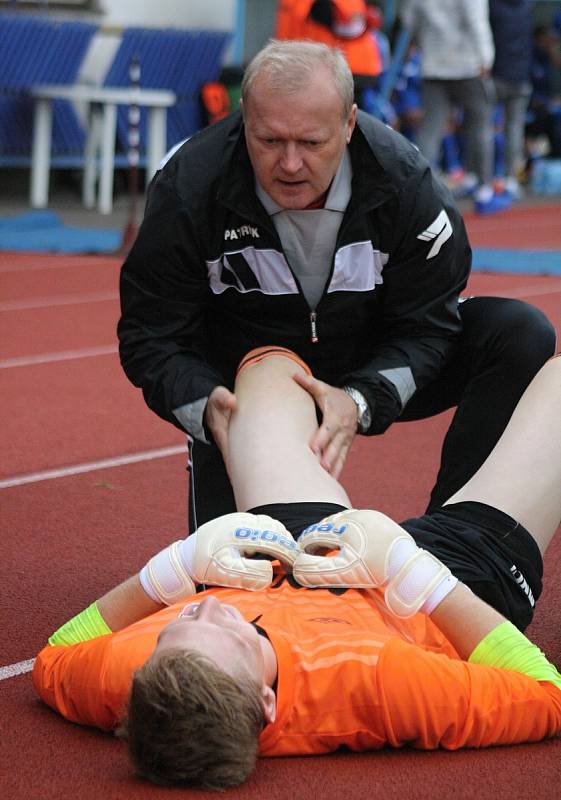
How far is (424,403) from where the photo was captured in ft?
12.4

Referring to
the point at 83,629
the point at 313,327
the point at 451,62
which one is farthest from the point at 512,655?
the point at 451,62

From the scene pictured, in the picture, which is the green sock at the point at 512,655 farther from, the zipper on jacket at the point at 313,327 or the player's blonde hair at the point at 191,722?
the zipper on jacket at the point at 313,327

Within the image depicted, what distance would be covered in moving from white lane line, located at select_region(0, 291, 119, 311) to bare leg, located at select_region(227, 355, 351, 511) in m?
5.19

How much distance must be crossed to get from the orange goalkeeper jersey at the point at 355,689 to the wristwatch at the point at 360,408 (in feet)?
2.16

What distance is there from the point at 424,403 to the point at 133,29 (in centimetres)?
1071

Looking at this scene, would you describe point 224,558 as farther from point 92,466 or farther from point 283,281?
point 92,466

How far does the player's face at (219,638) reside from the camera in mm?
2422

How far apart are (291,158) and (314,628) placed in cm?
107

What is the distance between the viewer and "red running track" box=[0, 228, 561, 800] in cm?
255

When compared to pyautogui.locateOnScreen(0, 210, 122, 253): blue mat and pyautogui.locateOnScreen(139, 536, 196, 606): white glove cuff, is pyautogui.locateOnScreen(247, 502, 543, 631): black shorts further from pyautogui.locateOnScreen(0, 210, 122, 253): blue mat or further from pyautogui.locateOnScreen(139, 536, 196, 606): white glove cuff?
pyautogui.locateOnScreen(0, 210, 122, 253): blue mat

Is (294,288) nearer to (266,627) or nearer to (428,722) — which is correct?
(266,627)

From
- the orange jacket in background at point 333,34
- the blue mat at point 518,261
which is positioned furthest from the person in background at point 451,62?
the blue mat at point 518,261

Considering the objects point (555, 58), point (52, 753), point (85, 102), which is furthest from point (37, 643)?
point (555, 58)

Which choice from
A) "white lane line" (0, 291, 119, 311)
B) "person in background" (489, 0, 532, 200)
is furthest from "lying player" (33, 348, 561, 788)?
"person in background" (489, 0, 532, 200)
